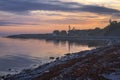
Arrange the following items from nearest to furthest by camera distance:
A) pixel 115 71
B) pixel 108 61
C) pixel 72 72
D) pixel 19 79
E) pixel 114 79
Result: pixel 114 79 < pixel 115 71 < pixel 72 72 < pixel 108 61 < pixel 19 79

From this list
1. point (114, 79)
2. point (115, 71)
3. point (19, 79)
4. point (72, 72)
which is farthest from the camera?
point (19, 79)

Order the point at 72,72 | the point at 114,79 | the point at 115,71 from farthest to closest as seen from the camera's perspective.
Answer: the point at 72,72
the point at 115,71
the point at 114,79

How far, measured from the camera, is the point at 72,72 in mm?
33719

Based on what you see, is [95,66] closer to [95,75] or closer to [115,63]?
[115,63]

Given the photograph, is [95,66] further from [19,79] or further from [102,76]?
[19,79]

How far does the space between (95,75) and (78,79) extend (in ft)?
5.16

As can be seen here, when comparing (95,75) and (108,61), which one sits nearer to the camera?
(95,75)

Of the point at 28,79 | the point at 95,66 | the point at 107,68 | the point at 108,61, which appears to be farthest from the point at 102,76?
the point at 28,79

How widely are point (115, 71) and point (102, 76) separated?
1.98m

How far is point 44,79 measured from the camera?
34125 mm

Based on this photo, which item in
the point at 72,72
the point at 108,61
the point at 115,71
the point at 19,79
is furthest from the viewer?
the point at 19,79

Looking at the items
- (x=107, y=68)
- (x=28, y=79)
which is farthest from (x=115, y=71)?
(x=28, y=79)

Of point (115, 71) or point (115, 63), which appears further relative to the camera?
point (115, 63)

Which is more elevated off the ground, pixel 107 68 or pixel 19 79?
pixel 107 68
